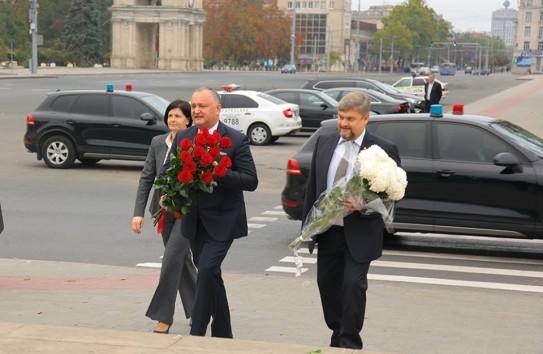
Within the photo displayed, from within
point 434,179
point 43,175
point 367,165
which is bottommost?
point 43,175

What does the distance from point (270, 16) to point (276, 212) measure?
520ft

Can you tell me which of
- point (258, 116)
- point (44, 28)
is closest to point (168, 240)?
point (258, 116)

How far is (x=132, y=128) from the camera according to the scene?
21125 mm

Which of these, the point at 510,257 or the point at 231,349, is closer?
the point at 231,349

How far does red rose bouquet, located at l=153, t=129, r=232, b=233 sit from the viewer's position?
6750mm

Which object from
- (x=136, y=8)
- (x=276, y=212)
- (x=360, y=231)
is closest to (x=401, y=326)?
(x=360, y=231)

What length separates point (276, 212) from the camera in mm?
15805

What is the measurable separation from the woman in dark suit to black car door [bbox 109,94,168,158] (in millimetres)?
12682

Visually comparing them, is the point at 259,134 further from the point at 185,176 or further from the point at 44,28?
the point at 44,28

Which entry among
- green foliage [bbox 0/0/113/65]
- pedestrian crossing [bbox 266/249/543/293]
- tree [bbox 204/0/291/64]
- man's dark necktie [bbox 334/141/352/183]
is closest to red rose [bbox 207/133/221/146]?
man's dark necktie [bbox 334/141/352/183]

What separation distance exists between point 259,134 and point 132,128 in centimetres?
816

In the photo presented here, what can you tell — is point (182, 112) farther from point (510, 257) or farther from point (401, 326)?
point (510, 257)

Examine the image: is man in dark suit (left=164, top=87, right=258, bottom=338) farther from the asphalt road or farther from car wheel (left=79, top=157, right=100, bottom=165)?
car wheel (left=79, top=157, right=100, bottom=165)

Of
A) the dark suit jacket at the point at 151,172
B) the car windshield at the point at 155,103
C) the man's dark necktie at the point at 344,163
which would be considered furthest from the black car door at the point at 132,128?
the man's dark necktie at the point at 344,163
